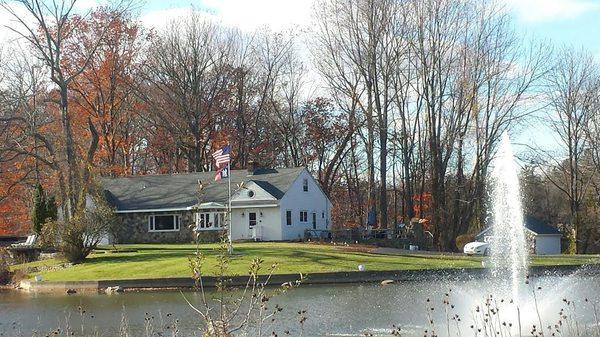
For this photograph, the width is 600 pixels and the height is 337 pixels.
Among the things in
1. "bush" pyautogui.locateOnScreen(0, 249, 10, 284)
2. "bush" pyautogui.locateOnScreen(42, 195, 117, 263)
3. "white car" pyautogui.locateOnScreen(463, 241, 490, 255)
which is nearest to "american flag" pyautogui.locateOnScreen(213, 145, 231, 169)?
"bush" pyautogui.locateOnScreen(42, 195, 117, 263)

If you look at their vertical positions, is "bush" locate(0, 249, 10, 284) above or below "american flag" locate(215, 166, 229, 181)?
below

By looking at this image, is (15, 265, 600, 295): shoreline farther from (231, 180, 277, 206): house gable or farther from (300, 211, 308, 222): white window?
(300, 211, 308, 222): white window

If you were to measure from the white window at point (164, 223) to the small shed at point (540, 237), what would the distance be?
2119 centimetres

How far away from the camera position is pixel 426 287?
1120 inches

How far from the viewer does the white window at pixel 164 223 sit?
175 ft

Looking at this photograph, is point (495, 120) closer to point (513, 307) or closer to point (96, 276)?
point (96, 276)

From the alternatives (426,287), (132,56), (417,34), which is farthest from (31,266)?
(417,34)

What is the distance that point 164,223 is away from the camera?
53812mm

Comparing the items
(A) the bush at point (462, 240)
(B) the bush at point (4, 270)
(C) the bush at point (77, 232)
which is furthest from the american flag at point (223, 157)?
(A) the bush at point (462, 240)

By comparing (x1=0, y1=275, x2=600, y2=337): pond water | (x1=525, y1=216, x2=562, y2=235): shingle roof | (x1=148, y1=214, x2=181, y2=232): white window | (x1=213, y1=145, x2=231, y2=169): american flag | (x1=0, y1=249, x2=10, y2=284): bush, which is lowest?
(x1=0, y1=275, x2=600, y2=337): pond water

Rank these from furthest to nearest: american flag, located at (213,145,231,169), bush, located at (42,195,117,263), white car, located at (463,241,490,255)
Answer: white car, located at (463,241,490,255) → american flag, located at (213,145,231,169) → bush, located at (42,195,117,263)

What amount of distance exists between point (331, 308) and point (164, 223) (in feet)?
108

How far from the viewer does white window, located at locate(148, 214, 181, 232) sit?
5334 centimetres

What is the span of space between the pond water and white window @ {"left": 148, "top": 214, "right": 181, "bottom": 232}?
2119 cm
